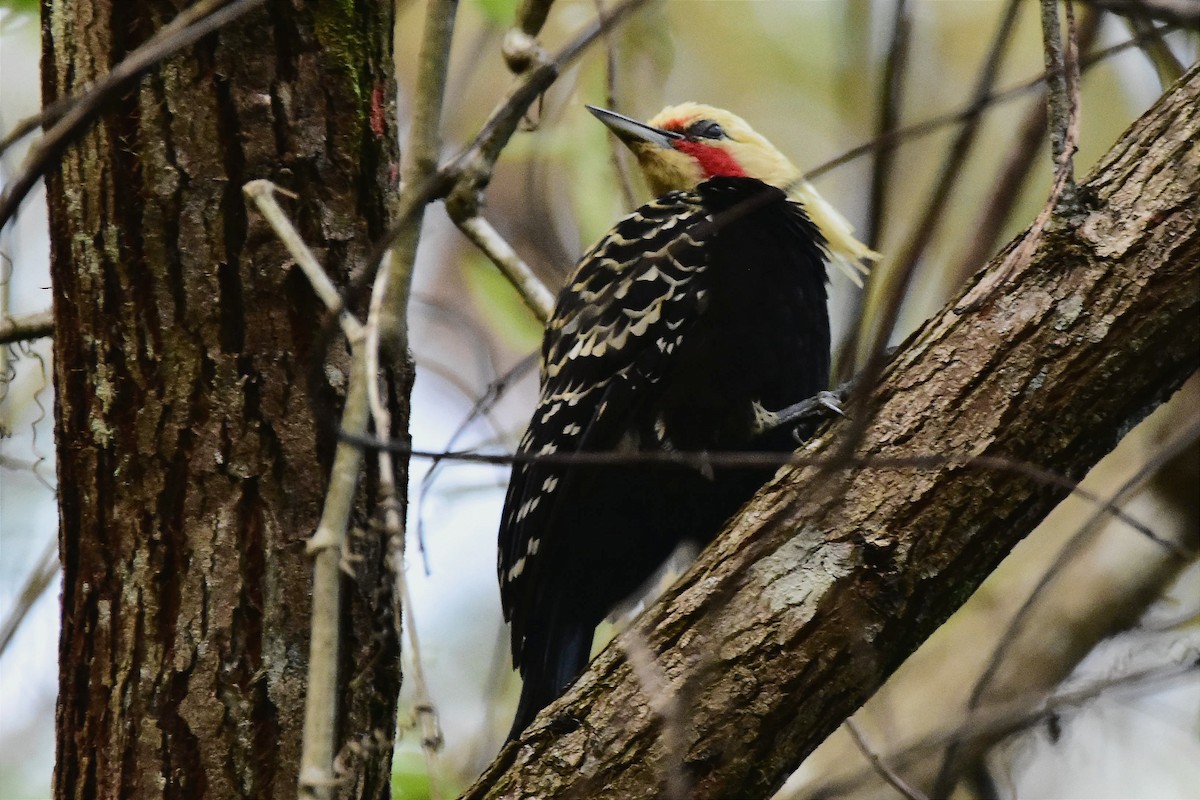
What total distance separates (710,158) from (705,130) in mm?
132

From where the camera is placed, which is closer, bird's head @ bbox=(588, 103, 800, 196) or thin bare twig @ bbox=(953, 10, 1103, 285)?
thin bare twig @ bbox=(953, 10, 1103, 285)

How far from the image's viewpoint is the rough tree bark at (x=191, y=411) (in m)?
1.90

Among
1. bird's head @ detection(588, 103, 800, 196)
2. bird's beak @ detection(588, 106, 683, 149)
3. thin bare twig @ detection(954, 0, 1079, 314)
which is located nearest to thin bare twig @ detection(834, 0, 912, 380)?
thin bare twig @ detection(954, 0, 1079, 314)

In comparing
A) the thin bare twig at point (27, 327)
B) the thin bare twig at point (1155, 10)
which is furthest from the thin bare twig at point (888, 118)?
the thin bare twig at point (27, 327)

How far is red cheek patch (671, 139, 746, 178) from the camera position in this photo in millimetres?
3803

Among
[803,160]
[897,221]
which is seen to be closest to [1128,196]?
[897,221]

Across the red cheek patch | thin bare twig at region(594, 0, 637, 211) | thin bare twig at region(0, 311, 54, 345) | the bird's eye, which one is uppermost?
the bird's eye

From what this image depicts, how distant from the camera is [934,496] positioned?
1816 millimetres

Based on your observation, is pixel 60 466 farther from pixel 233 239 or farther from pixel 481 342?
pixel 481 342

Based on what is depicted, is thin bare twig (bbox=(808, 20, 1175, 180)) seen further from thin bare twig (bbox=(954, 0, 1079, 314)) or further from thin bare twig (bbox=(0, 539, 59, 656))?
thin bare twig (bbox=(0, 539, 59, 656))

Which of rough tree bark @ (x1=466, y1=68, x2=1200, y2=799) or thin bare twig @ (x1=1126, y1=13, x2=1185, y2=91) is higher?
thin bare twig @ (x1=1126, y1=13, x2=1185, y2=91)

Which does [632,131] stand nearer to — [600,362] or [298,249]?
[600,362]

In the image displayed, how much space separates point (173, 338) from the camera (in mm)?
1921

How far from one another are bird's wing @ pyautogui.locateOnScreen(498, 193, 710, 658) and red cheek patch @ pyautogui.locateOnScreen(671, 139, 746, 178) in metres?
0.72
